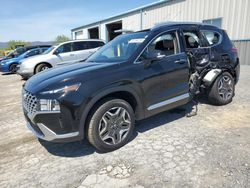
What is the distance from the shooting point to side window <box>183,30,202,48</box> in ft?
14.7

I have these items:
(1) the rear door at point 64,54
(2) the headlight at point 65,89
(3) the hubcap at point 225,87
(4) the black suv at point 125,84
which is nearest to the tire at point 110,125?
(4) the black suv at point 125,84

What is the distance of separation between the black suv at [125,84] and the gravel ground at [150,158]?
1.27ft

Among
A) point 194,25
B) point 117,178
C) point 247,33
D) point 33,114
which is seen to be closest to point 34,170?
point 33,114

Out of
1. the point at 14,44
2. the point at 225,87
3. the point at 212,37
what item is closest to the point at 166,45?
the point at 212,37

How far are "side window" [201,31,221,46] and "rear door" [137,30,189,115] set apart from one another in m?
1.07

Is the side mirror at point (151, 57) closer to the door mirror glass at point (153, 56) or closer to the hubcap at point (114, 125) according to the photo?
the door mirror glass at point (153, 56)

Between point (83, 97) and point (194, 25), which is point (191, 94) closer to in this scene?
point (194, 25)

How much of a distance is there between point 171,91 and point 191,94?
0.70 meters

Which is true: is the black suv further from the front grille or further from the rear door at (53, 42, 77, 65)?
the rear door at (53, 42, 77, 65)

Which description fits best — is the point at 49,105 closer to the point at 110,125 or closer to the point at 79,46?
the point at 110,125

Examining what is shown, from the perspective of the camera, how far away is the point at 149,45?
3.74m

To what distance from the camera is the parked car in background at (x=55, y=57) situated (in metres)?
9.93

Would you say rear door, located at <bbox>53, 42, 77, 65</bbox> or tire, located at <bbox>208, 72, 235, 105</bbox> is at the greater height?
rear door, located at <bbox>53, 42, 77, 65</bbox>

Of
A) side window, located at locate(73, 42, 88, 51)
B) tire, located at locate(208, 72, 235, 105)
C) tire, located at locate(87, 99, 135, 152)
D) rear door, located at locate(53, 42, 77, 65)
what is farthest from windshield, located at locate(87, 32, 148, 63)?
side window, located at locate(73, 42, 88, 51)
